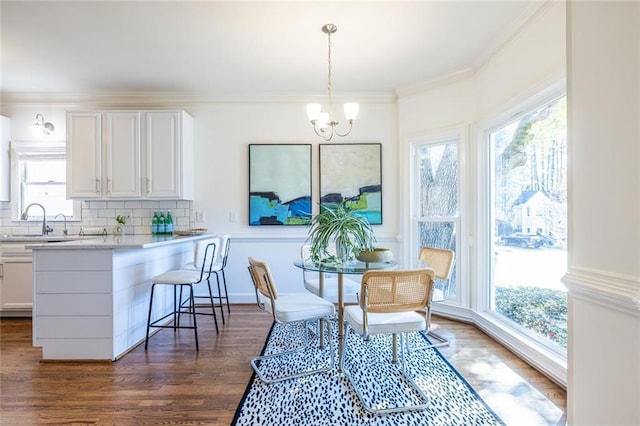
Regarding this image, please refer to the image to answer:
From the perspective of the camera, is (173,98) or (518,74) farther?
(173,98)

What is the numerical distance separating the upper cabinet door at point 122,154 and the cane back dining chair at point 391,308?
3101 millimetres

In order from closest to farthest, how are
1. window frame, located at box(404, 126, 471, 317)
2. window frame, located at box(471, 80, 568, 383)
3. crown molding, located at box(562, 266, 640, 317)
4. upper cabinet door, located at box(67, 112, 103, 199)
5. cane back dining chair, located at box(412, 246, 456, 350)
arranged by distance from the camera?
crown molding, located at box(562, 266, 640, 317)
window frame, located at box(471, 80, 568, 383)
cane back dining chair, located at box(412, 246, 456, 350)
window frame, located at box(404, 126, 471, 317)
upper cabinet door, located at box(67, 112, 103, 199)

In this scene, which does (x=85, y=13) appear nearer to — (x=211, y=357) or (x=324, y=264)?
(x=324, y=264)

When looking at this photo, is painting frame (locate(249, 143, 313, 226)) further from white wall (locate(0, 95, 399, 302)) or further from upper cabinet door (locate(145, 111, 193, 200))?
upper cabinet door (locate(145, 111, 193, 200))

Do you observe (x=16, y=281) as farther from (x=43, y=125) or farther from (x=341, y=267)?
(x=341, y=267)

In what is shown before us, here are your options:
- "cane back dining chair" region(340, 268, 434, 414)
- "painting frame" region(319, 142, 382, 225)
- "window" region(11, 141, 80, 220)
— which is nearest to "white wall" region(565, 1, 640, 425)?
"cane back dining chair" region(340, 268, 434, 414)

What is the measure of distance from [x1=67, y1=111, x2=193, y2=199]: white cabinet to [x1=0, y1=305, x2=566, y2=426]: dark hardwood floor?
1683 millimetres

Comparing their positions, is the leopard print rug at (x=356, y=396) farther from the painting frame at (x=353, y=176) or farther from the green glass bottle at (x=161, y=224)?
the green glass bottle at (x=161, y=224)

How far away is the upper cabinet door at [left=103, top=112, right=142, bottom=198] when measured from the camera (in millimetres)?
3623

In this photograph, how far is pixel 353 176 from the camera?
3.89 metres

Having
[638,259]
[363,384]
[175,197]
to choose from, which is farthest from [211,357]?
[638,259]

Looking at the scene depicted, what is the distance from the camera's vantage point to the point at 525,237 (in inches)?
101

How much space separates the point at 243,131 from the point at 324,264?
7.97 ft

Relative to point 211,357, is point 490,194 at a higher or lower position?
higher
